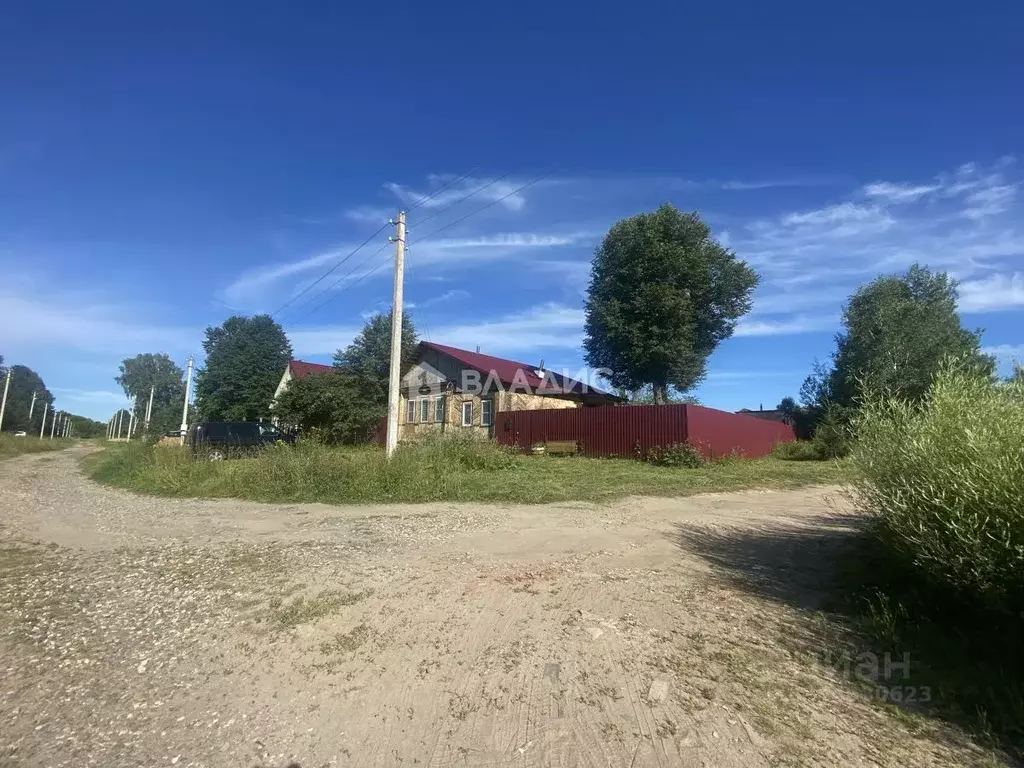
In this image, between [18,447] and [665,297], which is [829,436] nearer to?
[665,297]

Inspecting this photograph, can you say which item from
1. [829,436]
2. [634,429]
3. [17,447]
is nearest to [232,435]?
[634,429]

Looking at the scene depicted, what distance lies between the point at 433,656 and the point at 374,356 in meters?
23.9

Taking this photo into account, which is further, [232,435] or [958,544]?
[232,435]

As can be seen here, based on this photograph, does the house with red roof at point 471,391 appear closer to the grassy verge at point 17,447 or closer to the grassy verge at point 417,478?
the grassy verge at point 417,478

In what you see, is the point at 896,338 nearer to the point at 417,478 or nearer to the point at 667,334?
the point at 667,334

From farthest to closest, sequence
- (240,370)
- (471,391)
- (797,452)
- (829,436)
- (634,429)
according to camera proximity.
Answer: (240,370)
(471,391)
(797,452)
(829,436)
(634,429)

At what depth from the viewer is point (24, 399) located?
7475 centimetres

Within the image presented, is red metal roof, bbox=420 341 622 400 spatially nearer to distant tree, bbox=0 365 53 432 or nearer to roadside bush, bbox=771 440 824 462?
roadside bush, bbox=771 440 824 462

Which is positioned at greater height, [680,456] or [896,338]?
[896,338]

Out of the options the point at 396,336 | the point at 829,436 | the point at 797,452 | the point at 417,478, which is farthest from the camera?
the point at 797,452

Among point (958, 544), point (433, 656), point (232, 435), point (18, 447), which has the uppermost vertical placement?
point (232, 435)

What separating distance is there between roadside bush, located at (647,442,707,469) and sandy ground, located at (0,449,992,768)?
9479 millimetres

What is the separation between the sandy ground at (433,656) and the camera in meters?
2.79

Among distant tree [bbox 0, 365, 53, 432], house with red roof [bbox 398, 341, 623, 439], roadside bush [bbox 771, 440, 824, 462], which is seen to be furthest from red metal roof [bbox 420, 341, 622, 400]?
distant tree [bbox 0, 365, 53, 432]
